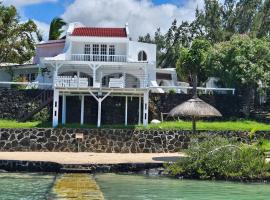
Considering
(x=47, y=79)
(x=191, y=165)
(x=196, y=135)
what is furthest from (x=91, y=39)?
(x=191, y=165)

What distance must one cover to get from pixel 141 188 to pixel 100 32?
26877mm

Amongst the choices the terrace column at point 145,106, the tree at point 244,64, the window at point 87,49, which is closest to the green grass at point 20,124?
the terrace column at point 145,106

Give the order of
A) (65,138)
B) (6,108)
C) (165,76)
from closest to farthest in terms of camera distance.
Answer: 1. (65,138)
2. (6,108)
3. (165,76)

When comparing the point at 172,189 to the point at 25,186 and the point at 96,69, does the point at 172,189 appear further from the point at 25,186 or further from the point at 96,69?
the point at 96,69

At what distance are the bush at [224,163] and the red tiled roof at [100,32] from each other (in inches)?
883

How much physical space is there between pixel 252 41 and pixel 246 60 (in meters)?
2.40

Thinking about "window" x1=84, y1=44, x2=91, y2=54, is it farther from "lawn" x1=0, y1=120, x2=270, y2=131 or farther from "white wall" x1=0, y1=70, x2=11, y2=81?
"white wall" x1=0, y1=70, x2=11, y2=81

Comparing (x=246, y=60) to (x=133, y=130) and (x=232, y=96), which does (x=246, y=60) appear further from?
(x=133, y=130)

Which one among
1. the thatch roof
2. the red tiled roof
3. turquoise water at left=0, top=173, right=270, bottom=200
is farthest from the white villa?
turquoise water at left=0, top=173, right=270, bottom=200

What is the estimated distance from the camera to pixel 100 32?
50.7m

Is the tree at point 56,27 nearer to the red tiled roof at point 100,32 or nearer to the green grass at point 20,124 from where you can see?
the red tiled roof at point 100,32

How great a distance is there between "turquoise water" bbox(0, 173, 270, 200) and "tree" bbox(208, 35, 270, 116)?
2225 cm

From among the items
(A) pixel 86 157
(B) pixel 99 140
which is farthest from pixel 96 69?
(A) pixel 86 157

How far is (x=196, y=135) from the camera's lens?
126 ft
